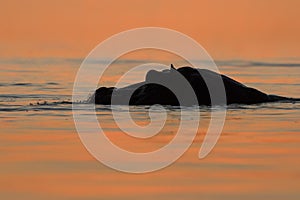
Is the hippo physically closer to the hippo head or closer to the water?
the hippo head

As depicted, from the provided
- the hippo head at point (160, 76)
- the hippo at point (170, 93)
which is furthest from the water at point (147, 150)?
the hippo head at point (160, 76)

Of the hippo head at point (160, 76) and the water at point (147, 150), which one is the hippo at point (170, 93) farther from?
the water at point (147, 150)

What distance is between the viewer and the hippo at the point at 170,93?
4019cm

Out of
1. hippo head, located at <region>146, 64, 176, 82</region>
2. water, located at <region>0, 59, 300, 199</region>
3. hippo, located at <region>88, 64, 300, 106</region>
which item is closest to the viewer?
water, located at <region>0, 59, 300, 199</region>

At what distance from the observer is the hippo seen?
132ft

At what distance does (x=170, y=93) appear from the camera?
4016 cm

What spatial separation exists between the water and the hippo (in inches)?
53.7

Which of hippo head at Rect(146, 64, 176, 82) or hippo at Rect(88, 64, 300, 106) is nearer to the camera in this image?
hippo at Rect(88, 64, 300, 106)

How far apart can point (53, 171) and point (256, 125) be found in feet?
34.3

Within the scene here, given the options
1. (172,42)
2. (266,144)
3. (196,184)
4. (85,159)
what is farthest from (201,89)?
(172,42)

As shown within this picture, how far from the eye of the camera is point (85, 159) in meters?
25.2

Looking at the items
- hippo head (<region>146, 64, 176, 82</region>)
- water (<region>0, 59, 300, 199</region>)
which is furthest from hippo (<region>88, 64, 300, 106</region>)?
water (<region>0, 59, 300, 199</region>)

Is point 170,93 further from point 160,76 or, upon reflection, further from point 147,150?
point 147,150

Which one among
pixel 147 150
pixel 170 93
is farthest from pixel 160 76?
pixel 147 150
